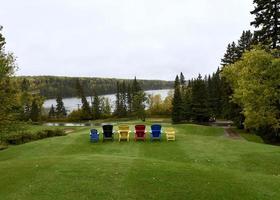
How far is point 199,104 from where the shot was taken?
73.7 meters

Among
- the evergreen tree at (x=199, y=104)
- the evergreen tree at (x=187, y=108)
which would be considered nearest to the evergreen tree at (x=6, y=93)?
the evergreen tree at (x=199, y=104)

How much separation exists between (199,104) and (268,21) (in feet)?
125

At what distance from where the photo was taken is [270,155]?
21.2 metres

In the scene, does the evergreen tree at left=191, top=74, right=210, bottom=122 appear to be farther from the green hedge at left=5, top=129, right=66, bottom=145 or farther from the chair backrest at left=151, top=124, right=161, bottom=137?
the chair backrest at left=151, top=124, right=161, bottom=137

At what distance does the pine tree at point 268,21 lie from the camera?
119 ft

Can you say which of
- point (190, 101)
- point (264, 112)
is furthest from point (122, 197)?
point (190, 101)

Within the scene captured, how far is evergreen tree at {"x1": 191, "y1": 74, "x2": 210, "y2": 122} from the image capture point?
241ft

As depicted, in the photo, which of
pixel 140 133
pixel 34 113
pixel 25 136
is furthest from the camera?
pixel 34 113

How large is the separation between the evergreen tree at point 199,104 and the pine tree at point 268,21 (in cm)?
3581

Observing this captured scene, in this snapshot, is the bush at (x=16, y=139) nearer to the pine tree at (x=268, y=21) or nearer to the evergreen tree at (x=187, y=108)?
the pine tree at (x=268, y=21)

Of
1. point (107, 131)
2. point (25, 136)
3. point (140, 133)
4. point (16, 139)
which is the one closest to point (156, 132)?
point (140, 133)

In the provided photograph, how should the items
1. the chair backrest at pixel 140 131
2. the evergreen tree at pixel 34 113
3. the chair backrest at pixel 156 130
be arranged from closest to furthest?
the chair backrest at pixel 140 131, the chair backrest at pixel 156 130, the evergreen tree at pixel 34 113

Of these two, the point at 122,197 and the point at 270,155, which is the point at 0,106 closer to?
the point at 122,197

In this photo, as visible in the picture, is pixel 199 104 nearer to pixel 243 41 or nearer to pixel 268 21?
pixel 243 41
